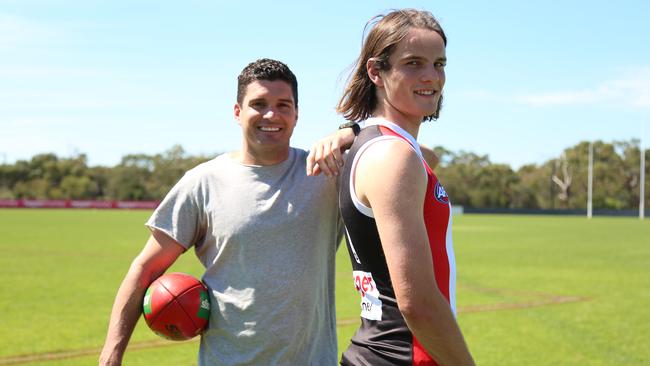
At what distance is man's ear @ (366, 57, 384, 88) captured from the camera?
2490mm

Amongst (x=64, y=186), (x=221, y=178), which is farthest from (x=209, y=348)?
(x=64, y=186)

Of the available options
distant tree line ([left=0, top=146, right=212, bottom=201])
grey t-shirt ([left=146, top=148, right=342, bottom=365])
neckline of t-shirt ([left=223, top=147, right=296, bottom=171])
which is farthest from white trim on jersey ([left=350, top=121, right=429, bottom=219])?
distant tree line ([left=0, top=146, right=212, bottom=201])

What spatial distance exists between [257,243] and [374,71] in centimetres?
106

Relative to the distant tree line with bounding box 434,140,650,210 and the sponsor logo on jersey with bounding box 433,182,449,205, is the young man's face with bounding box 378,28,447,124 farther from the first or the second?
the distant tree line with bounding box 434,140,650,210

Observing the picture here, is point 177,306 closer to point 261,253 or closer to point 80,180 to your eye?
point 261,253

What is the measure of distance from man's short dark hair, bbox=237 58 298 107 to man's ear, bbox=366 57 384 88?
782mm

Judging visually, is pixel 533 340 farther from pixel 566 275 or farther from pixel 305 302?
pixel 566 275

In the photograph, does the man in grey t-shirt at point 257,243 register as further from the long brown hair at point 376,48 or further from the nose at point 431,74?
the nose at point 431,74

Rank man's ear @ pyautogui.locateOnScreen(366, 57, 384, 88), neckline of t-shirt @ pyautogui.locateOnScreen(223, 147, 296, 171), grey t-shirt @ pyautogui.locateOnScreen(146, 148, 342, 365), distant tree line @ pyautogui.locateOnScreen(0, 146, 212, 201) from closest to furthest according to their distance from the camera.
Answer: man's ear @ pyautogui.locateOnScreen(366, 57, 384, 88), grey t-shirt @ pyautogui.locateOnScreen(146, 148, 342, 365), neckline of t-shirt @ pyautogui.locateOnScreen(223, 147, 296, 171), distant tree line @ pyautogui.locateOnScreen(0, 146, 212, 201)

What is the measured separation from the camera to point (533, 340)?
8.30 metres

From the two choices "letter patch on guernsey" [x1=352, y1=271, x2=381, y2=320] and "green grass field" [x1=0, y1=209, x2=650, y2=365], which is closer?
"letter patch on guernsey" [x1=352, y1=271, x2=381, y2=320]

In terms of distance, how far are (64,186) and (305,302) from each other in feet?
304

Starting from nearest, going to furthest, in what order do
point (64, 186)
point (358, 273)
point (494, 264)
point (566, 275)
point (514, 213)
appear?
1. point (358, 273)
2. point (566, 275)
3. point (494, 264)
4. point (514, 213)
5. point (64, 186)

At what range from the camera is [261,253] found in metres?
3.18
